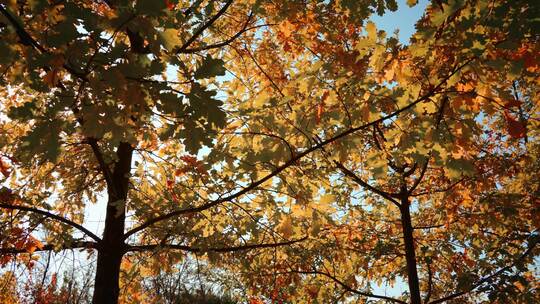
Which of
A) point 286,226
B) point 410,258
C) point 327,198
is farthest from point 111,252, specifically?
point 410,258

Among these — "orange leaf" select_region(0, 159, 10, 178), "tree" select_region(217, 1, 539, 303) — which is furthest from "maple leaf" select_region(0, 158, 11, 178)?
"tree" select_region(217, 1, 539, 303)

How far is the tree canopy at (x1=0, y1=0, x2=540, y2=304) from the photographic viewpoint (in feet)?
5.59

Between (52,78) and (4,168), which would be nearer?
(52,78)

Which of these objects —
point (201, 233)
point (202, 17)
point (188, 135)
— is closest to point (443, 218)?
point (201, 233)

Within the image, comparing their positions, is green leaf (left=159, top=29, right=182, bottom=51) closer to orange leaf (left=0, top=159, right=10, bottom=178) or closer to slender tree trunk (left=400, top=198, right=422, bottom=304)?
orange leaf (left=0, top=159, right=10, bottom=178)

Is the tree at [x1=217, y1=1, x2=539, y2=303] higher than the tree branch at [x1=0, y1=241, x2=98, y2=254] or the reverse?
higher

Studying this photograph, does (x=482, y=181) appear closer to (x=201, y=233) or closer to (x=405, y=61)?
(x=405, y=61)

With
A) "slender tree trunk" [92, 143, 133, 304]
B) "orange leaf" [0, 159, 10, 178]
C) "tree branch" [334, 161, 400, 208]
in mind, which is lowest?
"slender tree trunk" [92, 143, 133, 304]

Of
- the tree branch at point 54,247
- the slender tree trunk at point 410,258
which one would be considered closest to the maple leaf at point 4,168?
the tree branch at point 54,247

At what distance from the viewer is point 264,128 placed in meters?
2.84

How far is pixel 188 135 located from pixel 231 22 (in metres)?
3.20

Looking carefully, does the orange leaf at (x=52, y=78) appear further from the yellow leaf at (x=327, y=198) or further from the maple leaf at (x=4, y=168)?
the maple leaf at (x=4, y=168)

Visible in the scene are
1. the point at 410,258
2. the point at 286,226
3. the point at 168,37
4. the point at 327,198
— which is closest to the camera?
the point at 168,37

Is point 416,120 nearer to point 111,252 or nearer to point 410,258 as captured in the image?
point 111,252
